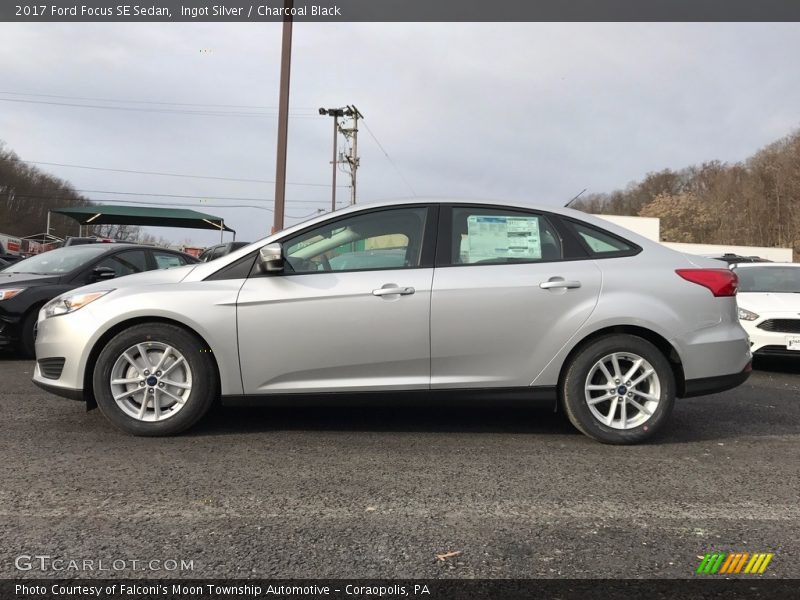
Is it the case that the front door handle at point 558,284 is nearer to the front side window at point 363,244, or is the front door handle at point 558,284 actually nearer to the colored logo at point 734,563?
the front side window at point 363,244

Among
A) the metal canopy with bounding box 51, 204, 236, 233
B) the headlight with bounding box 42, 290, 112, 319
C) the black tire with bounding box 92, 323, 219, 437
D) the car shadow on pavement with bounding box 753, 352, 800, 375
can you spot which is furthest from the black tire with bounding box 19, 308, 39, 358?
the metal canopy with bounding box 51, 204, 236, 233

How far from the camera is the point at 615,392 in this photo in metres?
3.65

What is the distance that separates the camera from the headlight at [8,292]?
6.30 metres

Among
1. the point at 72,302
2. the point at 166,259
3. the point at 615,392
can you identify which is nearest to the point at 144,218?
the point at 166,259

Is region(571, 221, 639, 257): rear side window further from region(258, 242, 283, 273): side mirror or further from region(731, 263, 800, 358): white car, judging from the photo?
region(731, 263, 800, 358): white car

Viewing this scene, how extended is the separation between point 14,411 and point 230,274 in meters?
2.11

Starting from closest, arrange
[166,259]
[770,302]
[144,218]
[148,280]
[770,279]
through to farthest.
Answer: [148,280]
[770,302]
[770,279]
[166,259]
[144,218]

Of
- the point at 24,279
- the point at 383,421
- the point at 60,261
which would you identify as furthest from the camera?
the point at 60,261

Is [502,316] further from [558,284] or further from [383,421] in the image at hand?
[383,421]

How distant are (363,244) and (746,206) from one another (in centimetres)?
6689

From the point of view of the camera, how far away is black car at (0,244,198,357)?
20.8 feet

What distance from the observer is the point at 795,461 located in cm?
347

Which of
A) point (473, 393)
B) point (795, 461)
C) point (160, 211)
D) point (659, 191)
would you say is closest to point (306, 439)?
point (473, 393)

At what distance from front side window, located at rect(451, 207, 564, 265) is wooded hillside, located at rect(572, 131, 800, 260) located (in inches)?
2287
